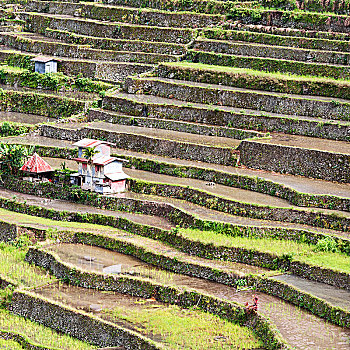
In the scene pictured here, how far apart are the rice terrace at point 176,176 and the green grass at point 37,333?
0.06m

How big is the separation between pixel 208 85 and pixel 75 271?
13.4 m

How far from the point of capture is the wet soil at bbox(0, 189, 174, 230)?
109 ft

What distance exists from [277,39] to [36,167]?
40.0 ft

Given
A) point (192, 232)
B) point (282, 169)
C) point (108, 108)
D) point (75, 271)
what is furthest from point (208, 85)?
point (75, 271)

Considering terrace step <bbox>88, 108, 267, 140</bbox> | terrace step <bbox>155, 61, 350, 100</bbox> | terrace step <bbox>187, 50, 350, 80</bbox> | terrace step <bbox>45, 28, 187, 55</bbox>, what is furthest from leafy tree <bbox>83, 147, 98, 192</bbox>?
terrace step <bbox>45, 28, 187, 55</bbox>

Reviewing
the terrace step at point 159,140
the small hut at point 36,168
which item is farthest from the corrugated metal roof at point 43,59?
the small hut at point 36,168

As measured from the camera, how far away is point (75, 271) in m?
30.2

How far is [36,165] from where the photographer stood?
119 feet

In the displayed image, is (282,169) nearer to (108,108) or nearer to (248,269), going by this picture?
(248,269)

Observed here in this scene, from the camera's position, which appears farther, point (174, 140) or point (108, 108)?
point (108, 108)

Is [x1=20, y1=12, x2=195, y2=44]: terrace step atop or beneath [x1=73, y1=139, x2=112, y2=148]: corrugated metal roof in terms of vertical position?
atop

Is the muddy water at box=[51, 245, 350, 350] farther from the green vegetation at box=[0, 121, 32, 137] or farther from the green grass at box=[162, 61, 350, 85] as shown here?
the green grass at box=[162, 61, 350, 85]

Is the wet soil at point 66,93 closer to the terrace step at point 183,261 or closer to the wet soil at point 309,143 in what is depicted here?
the wet soil at point 309,143

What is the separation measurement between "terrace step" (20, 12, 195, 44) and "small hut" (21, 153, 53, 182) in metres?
12.0
